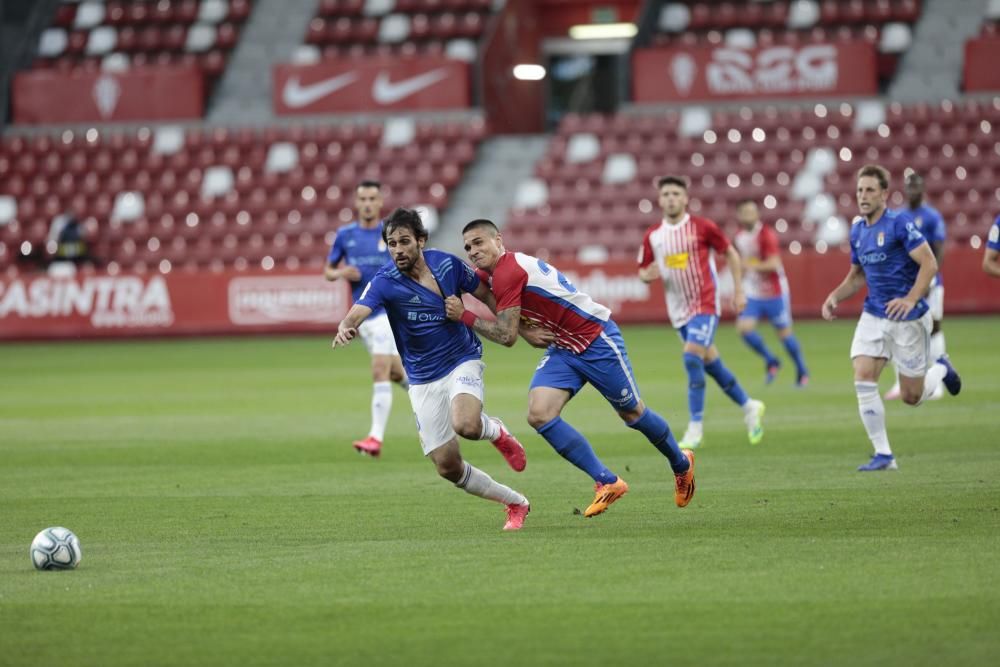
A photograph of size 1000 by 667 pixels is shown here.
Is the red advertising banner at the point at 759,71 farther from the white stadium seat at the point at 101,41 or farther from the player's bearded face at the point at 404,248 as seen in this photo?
the player's bearded face at the point at 404,248

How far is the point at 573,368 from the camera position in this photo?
30.8ft

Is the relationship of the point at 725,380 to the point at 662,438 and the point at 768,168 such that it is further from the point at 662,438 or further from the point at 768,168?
the point at 768,168

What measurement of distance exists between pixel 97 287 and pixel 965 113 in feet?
58.4

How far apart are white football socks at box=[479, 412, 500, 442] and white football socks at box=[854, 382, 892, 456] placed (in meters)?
3.25

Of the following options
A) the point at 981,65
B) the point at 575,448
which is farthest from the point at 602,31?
the point at 575,448

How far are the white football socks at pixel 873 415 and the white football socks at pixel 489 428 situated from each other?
3.25 m

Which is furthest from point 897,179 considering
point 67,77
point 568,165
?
point 67,77

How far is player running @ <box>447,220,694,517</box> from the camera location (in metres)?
9.18

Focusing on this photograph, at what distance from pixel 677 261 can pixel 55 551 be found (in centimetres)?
675

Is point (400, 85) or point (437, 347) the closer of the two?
point (437, 347)

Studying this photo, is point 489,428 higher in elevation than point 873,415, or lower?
higher

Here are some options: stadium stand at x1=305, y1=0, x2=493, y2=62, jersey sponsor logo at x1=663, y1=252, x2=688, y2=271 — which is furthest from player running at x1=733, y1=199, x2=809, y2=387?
stadium stand at x1=305, y1=0, x2=493, y2=62

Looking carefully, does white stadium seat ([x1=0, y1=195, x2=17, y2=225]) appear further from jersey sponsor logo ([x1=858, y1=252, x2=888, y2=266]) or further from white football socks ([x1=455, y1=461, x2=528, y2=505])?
white football socks ([x1=455, y1=461, x2=528, y2=505])

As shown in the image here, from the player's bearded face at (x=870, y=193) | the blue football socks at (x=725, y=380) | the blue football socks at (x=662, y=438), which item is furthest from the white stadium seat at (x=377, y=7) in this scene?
the blue football socks at (x=662, y=438)
